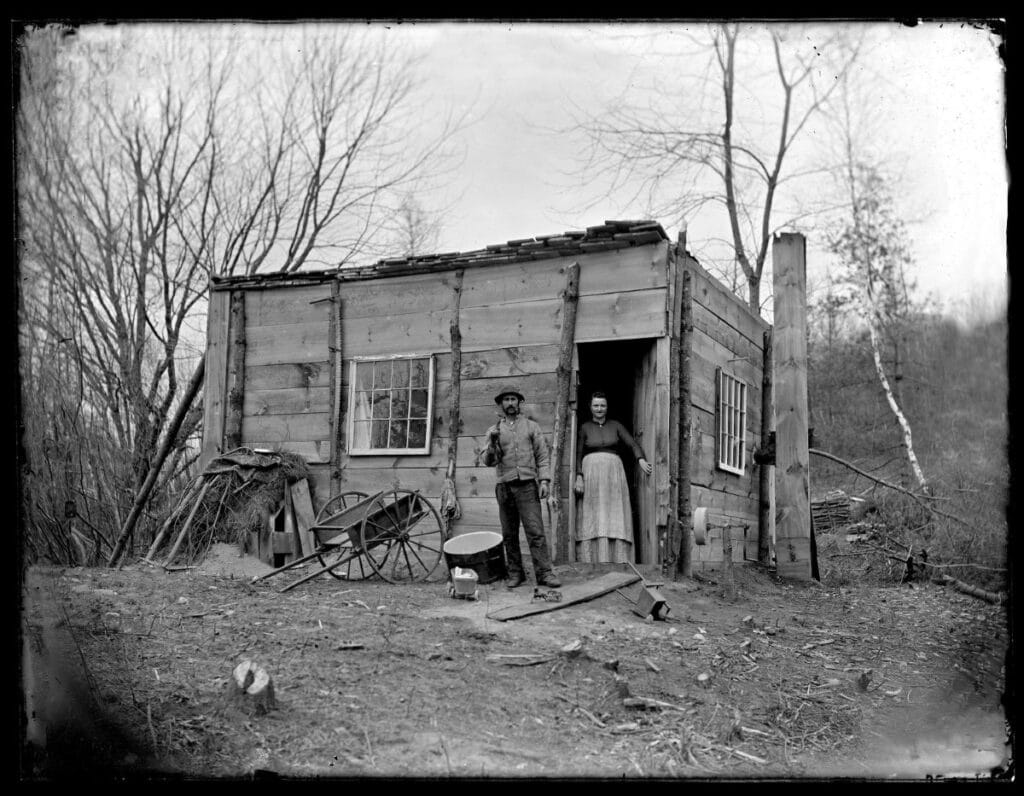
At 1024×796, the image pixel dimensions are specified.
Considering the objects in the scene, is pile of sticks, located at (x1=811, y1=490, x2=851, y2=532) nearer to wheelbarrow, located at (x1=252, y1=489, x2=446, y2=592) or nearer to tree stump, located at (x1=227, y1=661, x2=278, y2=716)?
wheelbarrow, located at (x1=252, y1=489, x2=446, y2=592)

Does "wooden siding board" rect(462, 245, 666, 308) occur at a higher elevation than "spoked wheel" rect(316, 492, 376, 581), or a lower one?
higher

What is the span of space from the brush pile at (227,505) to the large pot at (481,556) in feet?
10.6

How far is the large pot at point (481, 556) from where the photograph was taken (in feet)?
29.5

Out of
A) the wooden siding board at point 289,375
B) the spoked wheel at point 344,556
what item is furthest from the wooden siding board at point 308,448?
the wooden siding board at point 289,375

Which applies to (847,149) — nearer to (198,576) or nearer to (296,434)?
(296,434)

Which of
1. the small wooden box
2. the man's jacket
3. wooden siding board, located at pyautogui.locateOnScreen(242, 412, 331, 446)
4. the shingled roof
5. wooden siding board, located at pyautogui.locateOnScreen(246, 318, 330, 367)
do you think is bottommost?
the small wooden box

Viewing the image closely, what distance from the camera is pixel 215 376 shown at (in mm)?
12742

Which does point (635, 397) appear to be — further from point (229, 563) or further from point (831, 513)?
point (831, 513)

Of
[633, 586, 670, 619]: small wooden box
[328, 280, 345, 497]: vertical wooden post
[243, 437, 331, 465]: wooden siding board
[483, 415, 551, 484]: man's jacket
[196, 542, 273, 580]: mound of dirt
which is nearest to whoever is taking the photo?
[633, 586, 670, 619]: small wooden box

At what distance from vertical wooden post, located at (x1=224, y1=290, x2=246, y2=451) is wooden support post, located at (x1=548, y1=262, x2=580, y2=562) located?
4.93 meters

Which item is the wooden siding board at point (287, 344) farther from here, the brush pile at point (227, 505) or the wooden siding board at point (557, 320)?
the wooden siding board at point (557, 320)

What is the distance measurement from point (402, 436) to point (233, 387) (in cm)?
287

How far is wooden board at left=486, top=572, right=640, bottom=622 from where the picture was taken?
7.61 meters

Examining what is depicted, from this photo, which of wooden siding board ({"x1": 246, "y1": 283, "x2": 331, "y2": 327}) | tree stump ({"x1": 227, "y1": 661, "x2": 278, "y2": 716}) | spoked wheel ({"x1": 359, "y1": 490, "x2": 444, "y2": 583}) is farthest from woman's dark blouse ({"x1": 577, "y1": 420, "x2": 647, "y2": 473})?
tree stump ({"x1": 227, "y1": 661, "x2": 278, "y2": 716})
